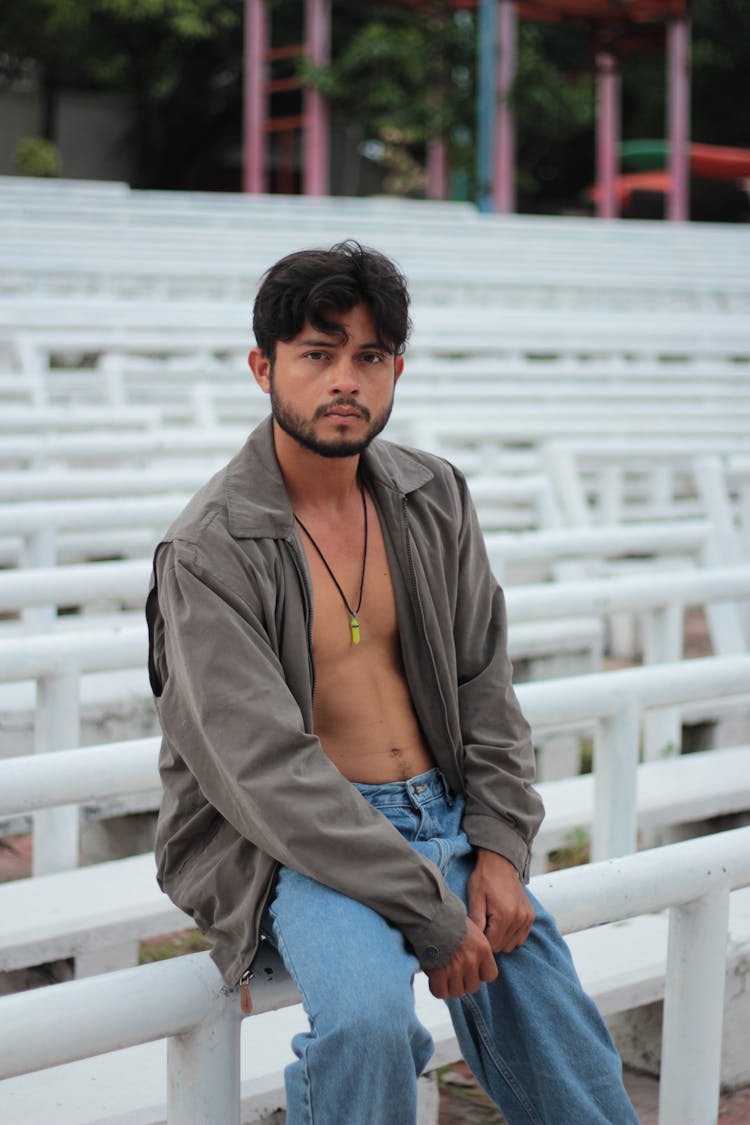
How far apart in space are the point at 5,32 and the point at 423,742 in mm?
24250

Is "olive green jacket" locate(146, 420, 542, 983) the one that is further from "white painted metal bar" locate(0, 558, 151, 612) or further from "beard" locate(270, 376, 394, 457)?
"white painted metal bar" locate(0, 558, 151, 612)

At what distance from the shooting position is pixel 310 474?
220cm

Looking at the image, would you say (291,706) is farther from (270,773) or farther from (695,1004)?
(695,1004)

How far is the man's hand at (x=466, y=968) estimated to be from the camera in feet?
6.29

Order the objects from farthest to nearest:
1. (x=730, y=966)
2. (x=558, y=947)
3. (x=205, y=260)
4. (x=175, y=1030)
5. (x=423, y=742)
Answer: (x=205, y=260) < (x=730, y=966) < (x=423, y=742) < (x=558, y=947) < (x=175, y=1030)

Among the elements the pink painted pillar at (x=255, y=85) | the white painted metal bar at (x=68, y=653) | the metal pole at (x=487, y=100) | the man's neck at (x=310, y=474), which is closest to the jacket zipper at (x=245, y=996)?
the man's neck at (x=310, y=474)

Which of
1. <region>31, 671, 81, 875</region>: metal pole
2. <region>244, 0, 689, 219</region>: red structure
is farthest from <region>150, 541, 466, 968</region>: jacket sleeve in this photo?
<region>244, 0, 689, 219</region>: red structure

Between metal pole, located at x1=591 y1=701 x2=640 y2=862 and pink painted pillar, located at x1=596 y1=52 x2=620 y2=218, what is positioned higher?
pink painted pillar, located at x1=596 y1=52 x2=620 y2=218

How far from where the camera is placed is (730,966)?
9.24 feet

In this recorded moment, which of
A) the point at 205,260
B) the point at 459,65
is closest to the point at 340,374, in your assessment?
the point at 205,260

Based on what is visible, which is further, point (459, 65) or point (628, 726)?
point (459, 65)

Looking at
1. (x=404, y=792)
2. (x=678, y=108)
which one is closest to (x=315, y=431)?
(x=404, y=792)

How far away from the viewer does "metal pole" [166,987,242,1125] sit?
1.82 metres

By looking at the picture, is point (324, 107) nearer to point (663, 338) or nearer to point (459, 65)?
point (459, 65)
